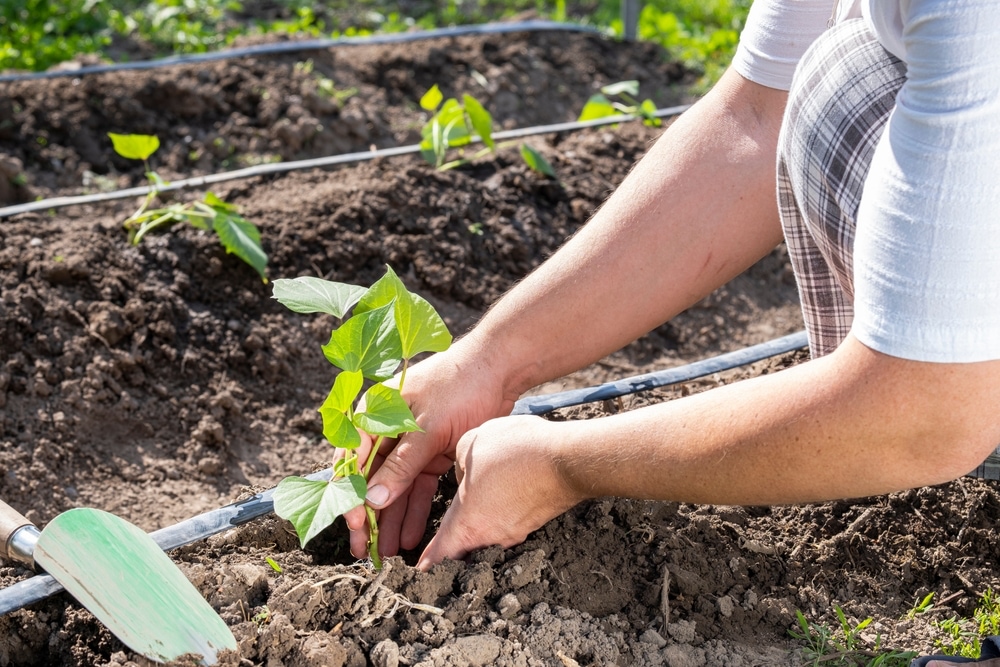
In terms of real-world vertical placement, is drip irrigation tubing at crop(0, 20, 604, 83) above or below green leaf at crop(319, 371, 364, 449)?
below

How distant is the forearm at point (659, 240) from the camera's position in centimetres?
151

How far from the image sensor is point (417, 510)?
5.14 feet

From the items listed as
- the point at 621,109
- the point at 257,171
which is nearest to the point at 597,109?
the point at 621,109

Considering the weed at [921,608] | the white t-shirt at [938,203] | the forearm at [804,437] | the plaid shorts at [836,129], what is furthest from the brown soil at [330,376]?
the white t-shirt at [938,203]

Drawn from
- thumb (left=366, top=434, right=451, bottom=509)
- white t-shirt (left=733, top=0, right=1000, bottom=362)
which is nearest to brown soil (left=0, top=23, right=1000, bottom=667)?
thumb (left=366, top=434, right=451, bottom=509)

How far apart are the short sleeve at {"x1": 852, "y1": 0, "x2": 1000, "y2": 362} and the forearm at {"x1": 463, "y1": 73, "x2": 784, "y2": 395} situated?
1.83ft

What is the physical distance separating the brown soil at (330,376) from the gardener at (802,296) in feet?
0.36

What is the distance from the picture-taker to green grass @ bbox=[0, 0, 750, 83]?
13.0ft

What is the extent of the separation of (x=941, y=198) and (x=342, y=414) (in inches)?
31.3

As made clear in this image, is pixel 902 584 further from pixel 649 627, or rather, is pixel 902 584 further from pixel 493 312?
pixel 493 312

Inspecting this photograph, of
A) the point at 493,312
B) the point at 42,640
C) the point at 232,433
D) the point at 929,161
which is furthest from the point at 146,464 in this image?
the point at 929,161

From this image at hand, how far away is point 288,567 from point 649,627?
526 millimetres

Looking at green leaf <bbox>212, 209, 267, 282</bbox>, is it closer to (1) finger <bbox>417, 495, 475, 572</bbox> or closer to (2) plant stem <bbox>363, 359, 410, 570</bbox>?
(2) plant stem <bbox>363, 359, 410, 570</bbox>

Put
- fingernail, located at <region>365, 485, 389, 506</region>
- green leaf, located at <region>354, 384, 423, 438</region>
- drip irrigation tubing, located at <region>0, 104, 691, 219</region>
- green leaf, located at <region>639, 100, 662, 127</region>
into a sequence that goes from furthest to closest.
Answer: green leaf, located at <region>639, 100, 662, 127</region>
drip irrigation tubing, located at <region>0, 104, 691, 219</region>
fingernail, located at <region>365, 485, 389, 506</region>
green leaf, located at <region>354, 384, 423, 438</region>
